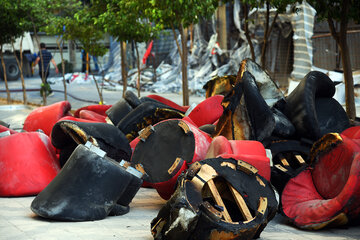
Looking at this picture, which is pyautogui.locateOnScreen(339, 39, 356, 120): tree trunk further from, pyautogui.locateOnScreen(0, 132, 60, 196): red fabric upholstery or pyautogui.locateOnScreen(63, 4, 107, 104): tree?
pyautogui.locateOnScreen(63, 4, 107, 104): tree

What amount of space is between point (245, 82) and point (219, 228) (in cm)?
210

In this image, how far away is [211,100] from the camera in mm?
6465

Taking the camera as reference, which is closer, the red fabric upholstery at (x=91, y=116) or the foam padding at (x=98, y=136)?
the foam padding at (x=98, y=136)

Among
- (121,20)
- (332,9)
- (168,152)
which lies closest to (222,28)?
(121,20)

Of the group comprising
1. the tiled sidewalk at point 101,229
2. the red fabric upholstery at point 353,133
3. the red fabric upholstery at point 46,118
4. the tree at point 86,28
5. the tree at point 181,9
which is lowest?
the tiled sidewalk at point 101,229

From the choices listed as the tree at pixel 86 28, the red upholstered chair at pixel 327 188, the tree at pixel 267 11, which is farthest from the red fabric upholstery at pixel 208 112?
the tree at pixel 86 28

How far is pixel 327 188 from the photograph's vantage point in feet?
15.0

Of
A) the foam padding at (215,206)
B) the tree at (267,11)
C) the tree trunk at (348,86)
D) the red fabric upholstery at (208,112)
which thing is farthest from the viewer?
the tree at (267,11)

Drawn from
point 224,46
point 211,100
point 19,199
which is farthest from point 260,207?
point 224,46

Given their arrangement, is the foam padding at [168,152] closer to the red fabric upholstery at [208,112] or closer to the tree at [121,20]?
the red fabric upholstery at [208,112]

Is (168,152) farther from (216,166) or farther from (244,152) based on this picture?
(216,166)

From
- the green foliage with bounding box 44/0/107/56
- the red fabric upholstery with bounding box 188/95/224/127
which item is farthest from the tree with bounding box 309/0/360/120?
the green foliage with bounding box 44/0/107/56

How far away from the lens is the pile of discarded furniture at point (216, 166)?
3.79 meters

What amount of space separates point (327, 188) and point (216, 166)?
116 cm
